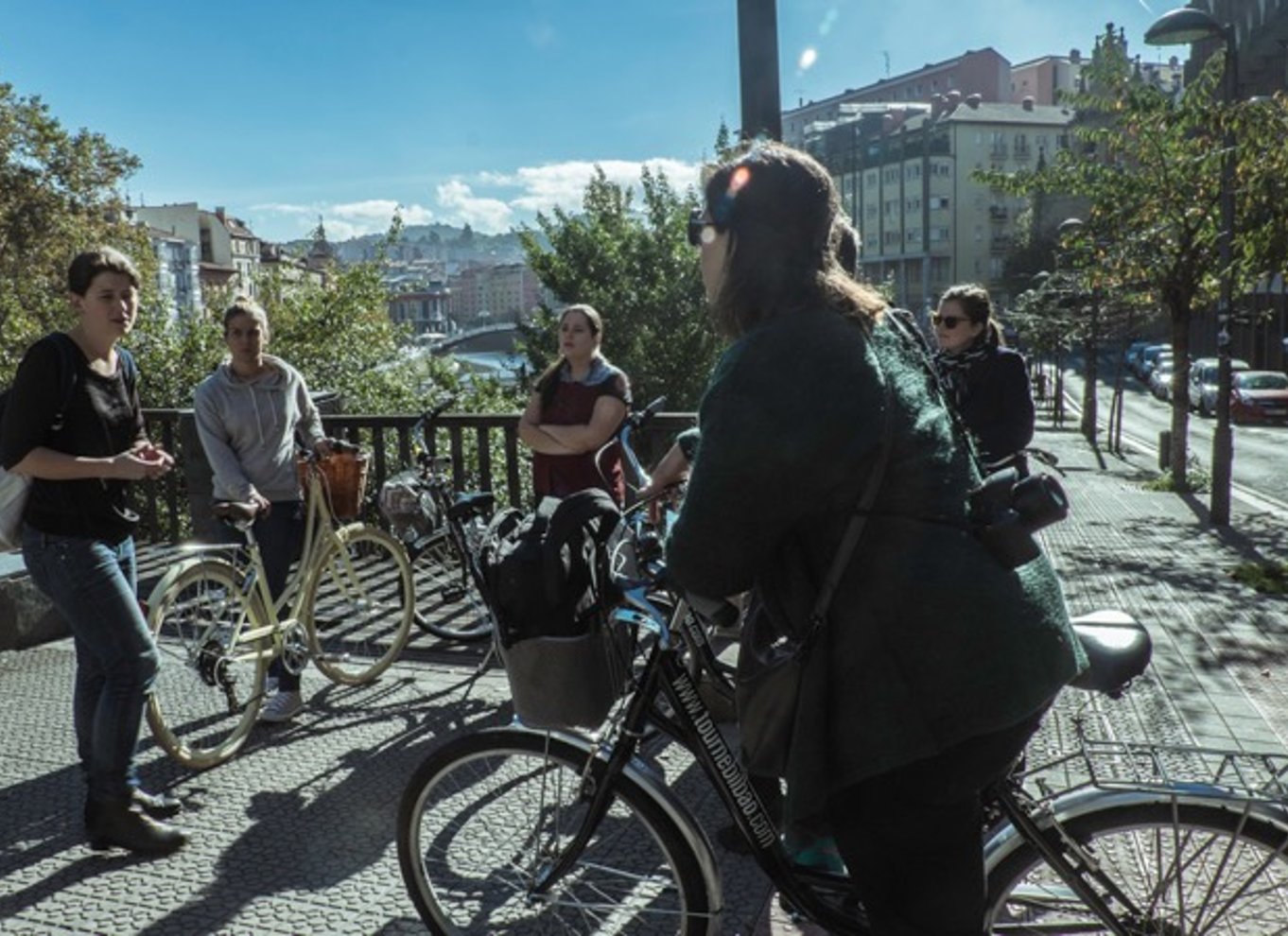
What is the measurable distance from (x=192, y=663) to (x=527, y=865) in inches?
92.3

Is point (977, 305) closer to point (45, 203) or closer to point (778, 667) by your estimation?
point (778, 667)

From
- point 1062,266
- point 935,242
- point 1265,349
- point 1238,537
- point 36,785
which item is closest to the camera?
point 36,785

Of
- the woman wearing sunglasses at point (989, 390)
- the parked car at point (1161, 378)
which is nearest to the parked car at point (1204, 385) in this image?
the parked car at point (1161, 378)

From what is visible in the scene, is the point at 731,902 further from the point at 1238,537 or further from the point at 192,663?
the point at 1238,537

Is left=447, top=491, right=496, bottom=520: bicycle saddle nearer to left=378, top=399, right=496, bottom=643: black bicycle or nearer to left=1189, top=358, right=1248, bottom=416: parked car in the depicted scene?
left=378, top=399, right=496, bottom=643: black bicycle

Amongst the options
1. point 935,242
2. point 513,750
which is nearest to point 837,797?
point 513,750

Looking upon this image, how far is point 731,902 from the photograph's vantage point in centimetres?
345

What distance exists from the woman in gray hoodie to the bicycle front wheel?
0.72 ft

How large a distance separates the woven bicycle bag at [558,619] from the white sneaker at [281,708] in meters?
2.84

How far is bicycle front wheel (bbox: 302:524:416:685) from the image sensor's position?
5.57 meters

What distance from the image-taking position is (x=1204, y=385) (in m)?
40.9

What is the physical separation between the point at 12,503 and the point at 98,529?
0.95ft

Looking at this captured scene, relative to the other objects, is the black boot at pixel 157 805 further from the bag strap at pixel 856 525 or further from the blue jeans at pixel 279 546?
the bag strap at pixel 856 525

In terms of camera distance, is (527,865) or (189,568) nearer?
(527,865)
